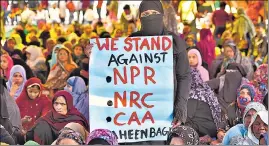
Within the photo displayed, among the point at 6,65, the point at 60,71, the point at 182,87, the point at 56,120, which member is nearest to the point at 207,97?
the point at 56,120

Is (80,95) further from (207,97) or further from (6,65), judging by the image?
(6,65)

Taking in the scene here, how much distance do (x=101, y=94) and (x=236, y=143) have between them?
137 cm

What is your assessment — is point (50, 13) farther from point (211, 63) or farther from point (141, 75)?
point (141, 75)

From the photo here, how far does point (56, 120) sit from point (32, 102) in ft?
6.35

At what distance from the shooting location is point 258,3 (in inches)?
1123

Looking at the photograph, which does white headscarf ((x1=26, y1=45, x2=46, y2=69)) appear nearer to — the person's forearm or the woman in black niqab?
the woman in black niqab

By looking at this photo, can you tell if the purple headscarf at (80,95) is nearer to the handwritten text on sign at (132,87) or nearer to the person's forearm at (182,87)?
the handwritten text on sign at (132,87)

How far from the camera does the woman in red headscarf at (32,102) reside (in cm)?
1380

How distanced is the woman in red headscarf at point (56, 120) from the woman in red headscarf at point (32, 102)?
1.33 meters

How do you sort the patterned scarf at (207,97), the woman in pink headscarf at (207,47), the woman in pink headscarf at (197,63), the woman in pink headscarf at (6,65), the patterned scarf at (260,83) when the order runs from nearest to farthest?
the patterned scarf at (207,97)
the patterned scarf at (260,83)
the woman in pink headscarf at (197,63)
the woman in pink headscarf at (6,65)
the woman in pink headscarf at (207,47)

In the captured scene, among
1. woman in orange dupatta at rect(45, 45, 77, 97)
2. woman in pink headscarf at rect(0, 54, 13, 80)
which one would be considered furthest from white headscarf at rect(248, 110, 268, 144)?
woman in pink headscarf at rect(0, 54, 13, 80)

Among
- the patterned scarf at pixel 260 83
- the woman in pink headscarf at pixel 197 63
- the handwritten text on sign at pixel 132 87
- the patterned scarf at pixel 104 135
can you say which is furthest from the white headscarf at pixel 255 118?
the woman in pink headscarf at pixel 197 63

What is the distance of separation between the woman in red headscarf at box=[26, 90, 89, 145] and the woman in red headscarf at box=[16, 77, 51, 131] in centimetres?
133

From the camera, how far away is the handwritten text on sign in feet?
34.8
